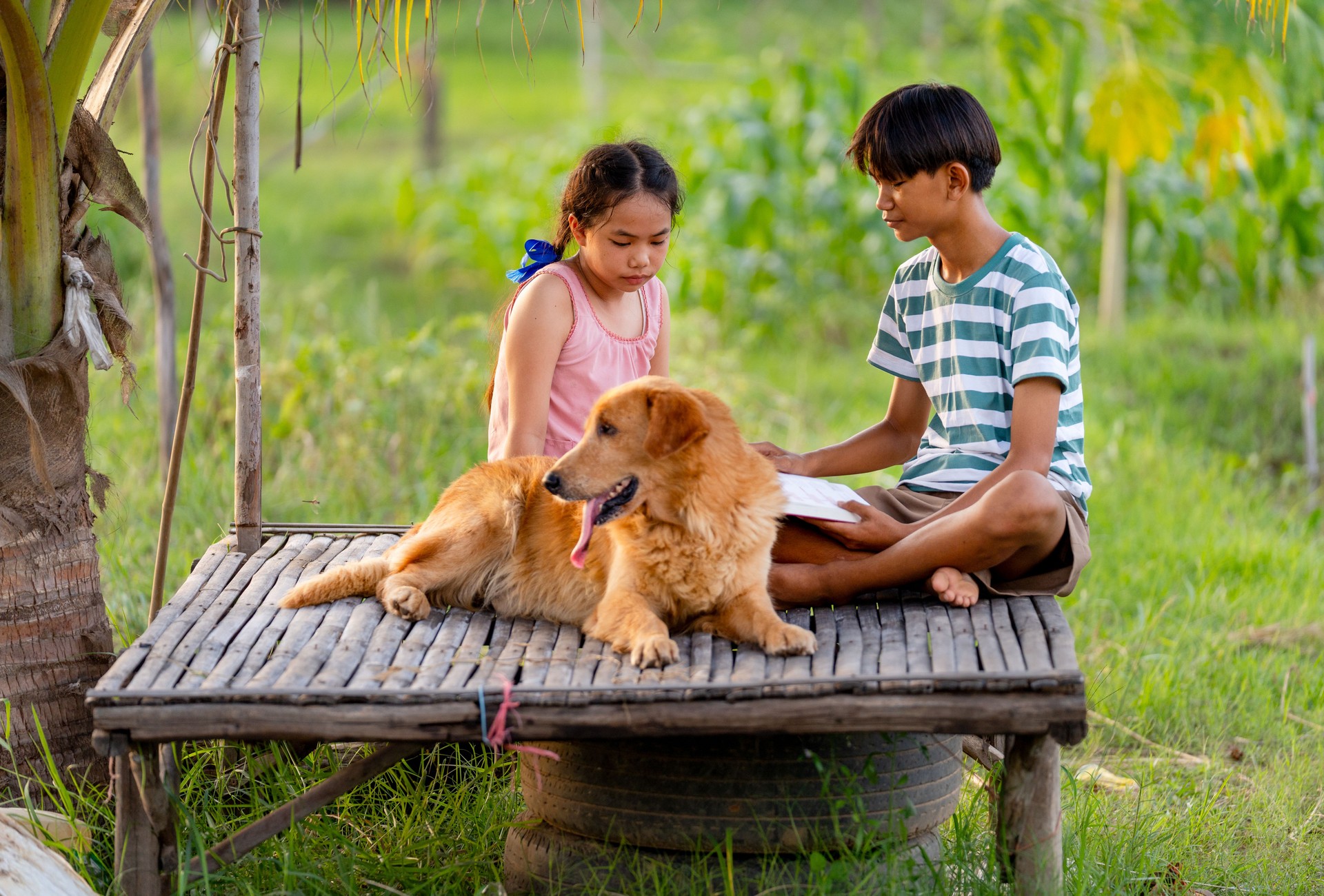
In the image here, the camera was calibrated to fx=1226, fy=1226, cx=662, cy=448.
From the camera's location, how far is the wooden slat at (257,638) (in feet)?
8.74

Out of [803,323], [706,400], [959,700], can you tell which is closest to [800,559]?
[706,400]

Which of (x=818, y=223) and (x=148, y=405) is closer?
(x=148, y=405)

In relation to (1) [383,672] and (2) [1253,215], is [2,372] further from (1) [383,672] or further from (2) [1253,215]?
(2) [1253,215]

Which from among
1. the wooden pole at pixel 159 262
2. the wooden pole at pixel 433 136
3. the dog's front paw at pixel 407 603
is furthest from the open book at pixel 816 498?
the wooden pole at pixel 433 136

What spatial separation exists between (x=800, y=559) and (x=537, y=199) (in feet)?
23.9

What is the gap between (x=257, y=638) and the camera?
2904 mm

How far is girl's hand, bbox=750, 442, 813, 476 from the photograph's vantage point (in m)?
3.64

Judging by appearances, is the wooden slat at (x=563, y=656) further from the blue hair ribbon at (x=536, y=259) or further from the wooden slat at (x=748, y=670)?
the blue hair ribbon at (x=536, y=259)

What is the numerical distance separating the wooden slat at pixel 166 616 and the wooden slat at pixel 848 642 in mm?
1533

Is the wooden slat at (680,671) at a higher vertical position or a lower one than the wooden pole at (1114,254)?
lower

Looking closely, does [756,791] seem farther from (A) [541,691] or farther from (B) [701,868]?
(A) [541,691]

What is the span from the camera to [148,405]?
624 centimetres

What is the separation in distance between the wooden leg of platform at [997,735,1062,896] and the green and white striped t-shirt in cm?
86

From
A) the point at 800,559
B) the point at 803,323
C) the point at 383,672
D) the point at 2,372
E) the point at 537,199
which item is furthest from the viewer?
the point at 537,199
